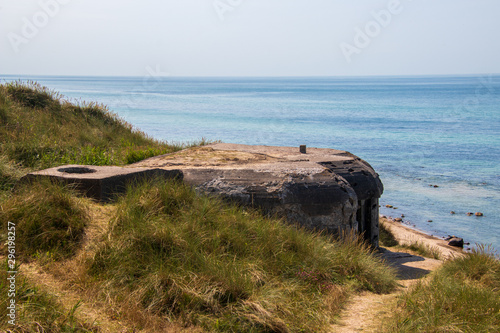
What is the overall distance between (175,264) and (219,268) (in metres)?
0.47

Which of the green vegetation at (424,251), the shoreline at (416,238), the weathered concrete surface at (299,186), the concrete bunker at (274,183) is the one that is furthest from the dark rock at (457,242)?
the concrete bunker at (274,183)

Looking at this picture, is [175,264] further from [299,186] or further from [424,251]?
[424,251]

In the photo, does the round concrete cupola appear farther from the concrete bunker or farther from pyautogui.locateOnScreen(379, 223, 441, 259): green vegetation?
pyautogui.locateOnScreen(379, 223, 441, 259): green vegetation

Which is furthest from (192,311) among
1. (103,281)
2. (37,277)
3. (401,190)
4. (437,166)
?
(437,166)

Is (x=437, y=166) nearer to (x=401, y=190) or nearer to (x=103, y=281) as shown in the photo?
(x=401, y=190)

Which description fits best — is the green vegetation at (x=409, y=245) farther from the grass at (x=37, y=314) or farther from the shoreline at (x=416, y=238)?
the grass at (x=37, y=314)

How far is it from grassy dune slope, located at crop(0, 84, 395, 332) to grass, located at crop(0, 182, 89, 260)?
1cm

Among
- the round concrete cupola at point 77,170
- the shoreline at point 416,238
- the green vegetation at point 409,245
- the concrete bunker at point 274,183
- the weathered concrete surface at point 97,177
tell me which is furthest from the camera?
the shoreline at point 416,238

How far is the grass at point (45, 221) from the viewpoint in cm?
449

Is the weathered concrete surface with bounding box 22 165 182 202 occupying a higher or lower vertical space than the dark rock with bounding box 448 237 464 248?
higher

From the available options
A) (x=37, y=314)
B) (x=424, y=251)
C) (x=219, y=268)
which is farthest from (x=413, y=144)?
(x=37, y=314)

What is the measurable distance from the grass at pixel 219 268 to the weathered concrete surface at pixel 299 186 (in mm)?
818

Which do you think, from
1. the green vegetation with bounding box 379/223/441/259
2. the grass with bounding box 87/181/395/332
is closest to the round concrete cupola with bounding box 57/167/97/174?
the grass with bounding box 87/181/395/332

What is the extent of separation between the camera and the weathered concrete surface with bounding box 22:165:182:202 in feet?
19.2
